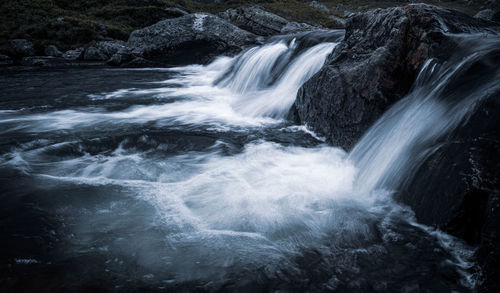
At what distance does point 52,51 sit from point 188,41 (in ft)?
28.7

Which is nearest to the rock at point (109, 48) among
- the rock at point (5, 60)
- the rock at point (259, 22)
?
the rock at point (5, 60)

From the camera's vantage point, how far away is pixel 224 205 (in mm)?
3635

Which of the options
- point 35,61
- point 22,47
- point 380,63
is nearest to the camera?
point 380,63

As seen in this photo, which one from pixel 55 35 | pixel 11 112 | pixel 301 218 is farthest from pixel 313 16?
pixel 301 218

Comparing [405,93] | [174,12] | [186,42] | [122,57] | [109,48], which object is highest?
[174,12]

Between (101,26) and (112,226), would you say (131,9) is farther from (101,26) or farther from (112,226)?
(112,226)

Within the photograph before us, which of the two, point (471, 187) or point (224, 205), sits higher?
point (471, 187)

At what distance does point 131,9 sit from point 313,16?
17.0 meters

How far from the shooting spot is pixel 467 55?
3.70 metres

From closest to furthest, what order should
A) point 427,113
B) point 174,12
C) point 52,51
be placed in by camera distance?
point 427,113 < point 52,51 < point 174,12

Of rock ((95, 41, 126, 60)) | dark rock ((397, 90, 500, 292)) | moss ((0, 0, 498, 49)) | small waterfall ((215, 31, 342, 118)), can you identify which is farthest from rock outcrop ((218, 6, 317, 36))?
dark rock ((397, 90, 500, 292))

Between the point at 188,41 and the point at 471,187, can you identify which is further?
the point at 188,41

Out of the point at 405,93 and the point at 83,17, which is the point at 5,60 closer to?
the point at 83,17

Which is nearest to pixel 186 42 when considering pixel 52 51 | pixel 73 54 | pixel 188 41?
pixel 188 41
